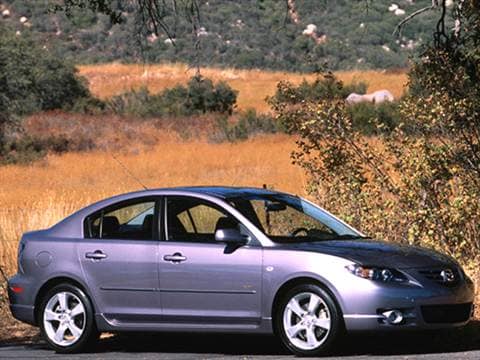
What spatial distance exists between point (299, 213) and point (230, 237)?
1.74 m

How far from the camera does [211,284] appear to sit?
36.1 ft

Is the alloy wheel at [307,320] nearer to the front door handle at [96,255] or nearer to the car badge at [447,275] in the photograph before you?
the car badge at [447,275]

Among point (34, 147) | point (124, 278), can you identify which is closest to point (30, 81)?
point (34, 147)

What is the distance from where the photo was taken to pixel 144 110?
175ft

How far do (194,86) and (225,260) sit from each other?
139 ft

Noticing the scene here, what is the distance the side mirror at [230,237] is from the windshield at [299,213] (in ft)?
0.79

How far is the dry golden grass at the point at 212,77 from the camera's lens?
60.3 metres

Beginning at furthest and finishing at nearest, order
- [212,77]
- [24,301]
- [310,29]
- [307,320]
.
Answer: [310,29]
[212,77]
[24,301]
[307,320]

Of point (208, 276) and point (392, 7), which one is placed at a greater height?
point (392, 7)

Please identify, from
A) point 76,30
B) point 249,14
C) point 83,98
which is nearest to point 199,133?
point 83,98

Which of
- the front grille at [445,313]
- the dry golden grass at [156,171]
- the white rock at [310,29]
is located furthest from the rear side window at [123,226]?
the white rock at [310,29]

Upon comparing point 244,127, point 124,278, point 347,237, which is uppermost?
point 244,127

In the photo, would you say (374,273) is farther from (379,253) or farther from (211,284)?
(211,284)

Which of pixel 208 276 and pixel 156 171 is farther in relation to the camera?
pixel 156 171
